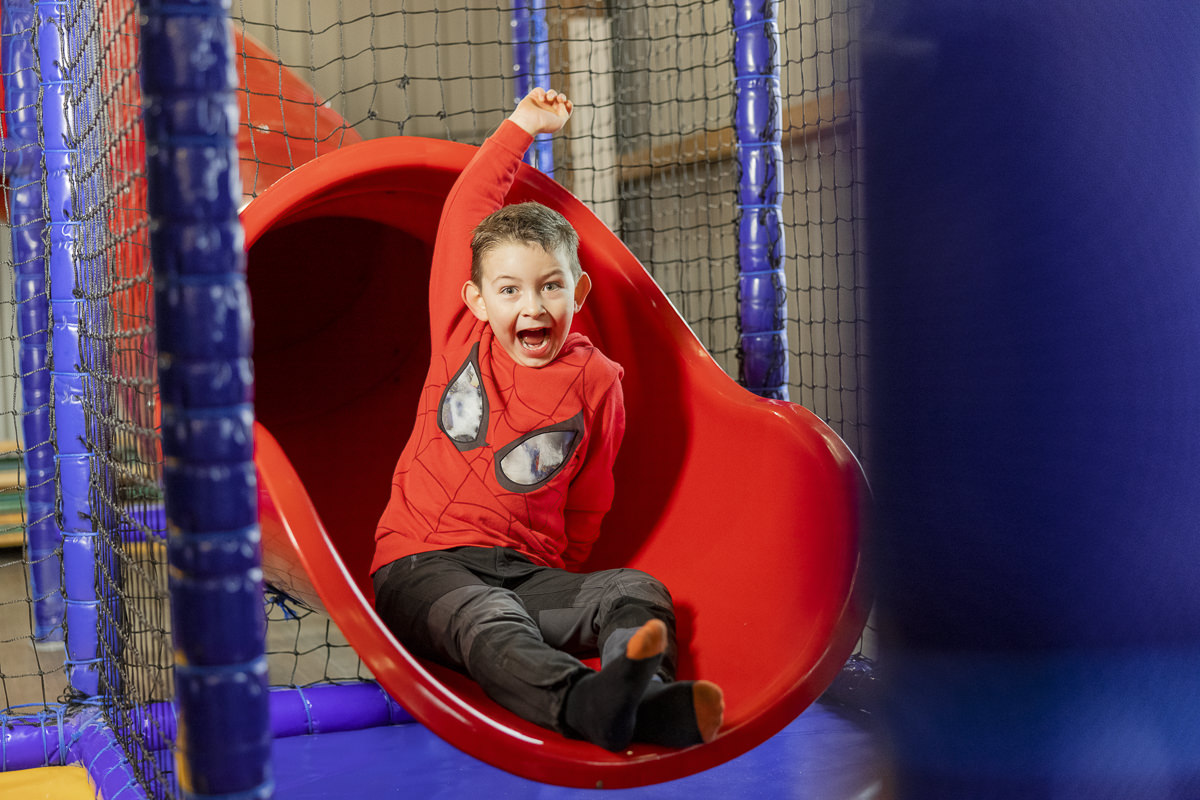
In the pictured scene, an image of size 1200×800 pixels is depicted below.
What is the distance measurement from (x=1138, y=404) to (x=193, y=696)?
44cm

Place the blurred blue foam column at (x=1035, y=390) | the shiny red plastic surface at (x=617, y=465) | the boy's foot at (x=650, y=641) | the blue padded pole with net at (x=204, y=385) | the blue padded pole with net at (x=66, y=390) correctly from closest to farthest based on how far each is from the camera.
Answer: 1. the blurred blue foam column at (x=1035, y=390)
2. the blue padded pole with net at (x=204, y=385)
3. the boy's foot at (x=650, y=641)
4. the shiny red plastic surface at (x=617, y=465)
5. the blue padded pole with net at (x=66, y=390)

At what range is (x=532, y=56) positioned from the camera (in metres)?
1.93

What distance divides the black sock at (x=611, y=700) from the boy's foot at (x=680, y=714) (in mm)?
25

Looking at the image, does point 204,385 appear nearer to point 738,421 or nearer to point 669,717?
point 669,717

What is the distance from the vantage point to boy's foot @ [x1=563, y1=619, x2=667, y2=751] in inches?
32.6

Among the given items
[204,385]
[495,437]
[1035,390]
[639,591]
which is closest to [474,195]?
[495,437]

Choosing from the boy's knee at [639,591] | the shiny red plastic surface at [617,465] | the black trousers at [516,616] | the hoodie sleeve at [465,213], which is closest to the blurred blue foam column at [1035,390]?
the shiny red plastic surface at [617,465]

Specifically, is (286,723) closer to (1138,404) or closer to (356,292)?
(356,292)

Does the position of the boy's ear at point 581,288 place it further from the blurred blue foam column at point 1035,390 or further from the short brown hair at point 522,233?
the blurred blue foam column at point 1035,390

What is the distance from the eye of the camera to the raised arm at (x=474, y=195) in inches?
53.9

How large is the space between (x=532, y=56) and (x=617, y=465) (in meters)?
0.89

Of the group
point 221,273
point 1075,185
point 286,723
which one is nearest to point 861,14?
point 1075,185

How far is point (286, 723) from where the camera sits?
60.3 inches

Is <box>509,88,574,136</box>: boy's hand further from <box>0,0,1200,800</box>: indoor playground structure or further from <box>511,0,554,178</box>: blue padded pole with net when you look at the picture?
<box>511,0,554,178</box>: blue padded pole with net
